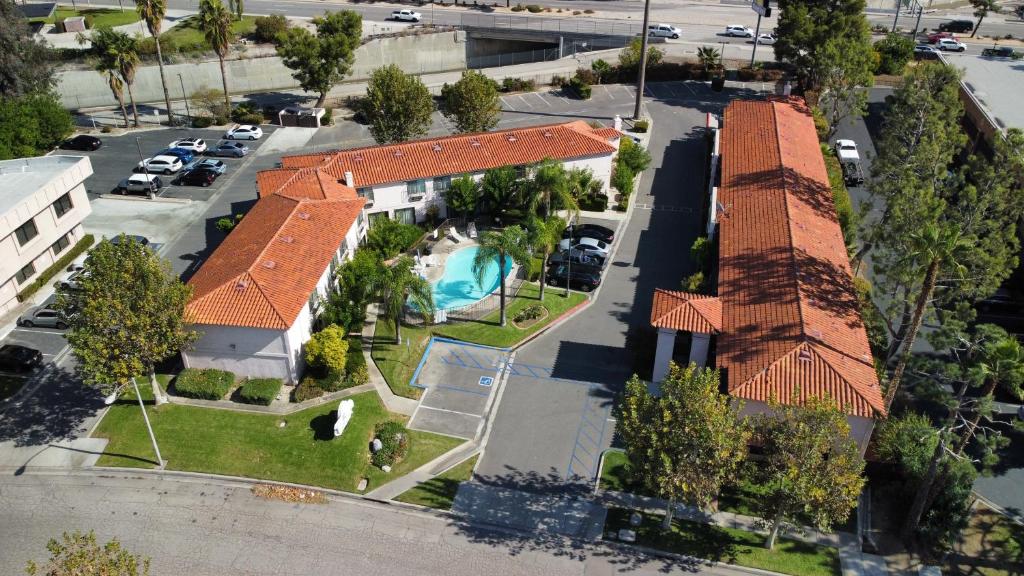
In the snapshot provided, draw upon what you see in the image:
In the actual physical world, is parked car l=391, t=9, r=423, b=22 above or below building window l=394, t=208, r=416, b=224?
above

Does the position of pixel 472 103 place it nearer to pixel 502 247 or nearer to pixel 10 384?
pixel 502 247

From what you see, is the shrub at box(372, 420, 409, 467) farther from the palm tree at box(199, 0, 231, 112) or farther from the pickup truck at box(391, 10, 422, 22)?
the pickup truck at box(391, 10, 422, 22)

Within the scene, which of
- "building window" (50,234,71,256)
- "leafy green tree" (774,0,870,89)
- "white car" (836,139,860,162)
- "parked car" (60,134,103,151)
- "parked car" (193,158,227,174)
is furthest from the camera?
"leafy green tree" (774,0,870,89)

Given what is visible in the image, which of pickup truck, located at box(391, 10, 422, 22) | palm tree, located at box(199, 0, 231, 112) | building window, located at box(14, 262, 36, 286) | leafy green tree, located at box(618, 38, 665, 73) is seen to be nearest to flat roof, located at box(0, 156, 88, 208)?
building window, located at box(14, 262, 36, 286)

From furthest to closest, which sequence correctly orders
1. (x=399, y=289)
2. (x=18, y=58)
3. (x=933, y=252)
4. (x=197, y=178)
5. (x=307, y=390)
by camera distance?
1. (x=18, y=58)
2. (x=197, y=178)
3. (x=399, y=289)
4. (x=307, y=390)
5. (x=933, y=252)

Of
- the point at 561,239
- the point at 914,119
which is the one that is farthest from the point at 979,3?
the point at 561,239

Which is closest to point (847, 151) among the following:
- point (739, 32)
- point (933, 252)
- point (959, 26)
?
point (739, 32)

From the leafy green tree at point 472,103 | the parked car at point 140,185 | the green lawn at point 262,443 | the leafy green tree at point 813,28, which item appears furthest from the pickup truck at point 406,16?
the green lawn at point 262,443
